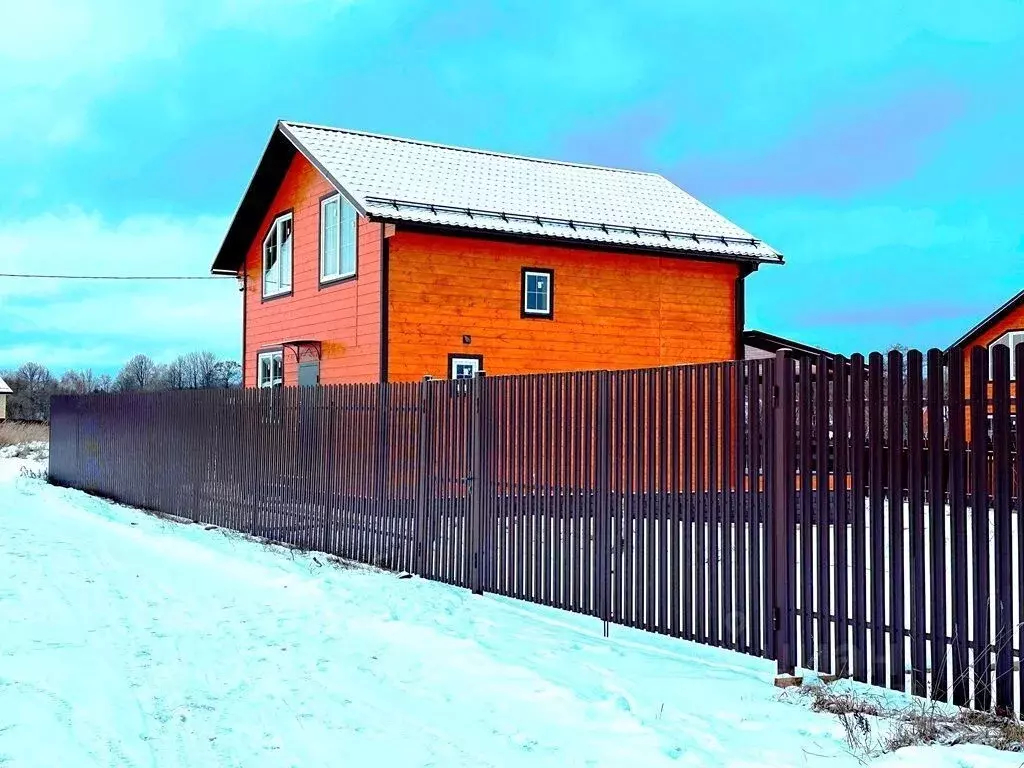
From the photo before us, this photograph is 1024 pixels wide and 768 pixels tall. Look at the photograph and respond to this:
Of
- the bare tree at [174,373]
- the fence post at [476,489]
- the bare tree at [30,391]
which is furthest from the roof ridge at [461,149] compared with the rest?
the bare tree at [174,373]

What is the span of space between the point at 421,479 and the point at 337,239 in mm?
10616

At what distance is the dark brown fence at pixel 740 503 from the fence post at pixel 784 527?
0.04 feet

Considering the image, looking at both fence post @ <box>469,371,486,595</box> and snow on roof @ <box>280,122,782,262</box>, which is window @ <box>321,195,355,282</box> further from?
fence post @ <box>469,371,486,595</box>

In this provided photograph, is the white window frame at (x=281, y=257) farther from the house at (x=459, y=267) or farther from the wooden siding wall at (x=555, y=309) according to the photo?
the wooden siding wall at (x=555, y=309)

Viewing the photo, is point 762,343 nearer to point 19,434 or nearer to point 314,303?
point 314,303

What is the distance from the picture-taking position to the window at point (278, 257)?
73.0 ft

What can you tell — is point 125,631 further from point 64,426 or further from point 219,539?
point 64,426

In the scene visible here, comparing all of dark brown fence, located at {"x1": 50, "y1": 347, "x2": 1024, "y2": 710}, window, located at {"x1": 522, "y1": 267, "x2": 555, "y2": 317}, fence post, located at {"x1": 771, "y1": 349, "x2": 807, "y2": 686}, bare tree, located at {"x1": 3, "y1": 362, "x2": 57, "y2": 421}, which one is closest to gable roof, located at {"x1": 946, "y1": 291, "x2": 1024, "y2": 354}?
window, located at {"x1": 522, "y1": 267, "x2": 555, "y2": 317}

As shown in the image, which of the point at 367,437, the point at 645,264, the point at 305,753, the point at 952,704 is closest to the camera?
the point at 305,753

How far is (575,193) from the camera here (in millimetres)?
22875

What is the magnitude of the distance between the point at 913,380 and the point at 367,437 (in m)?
7.11

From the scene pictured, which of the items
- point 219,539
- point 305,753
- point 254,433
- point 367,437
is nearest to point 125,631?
point 305,753

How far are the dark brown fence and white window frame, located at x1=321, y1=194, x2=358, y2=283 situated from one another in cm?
775

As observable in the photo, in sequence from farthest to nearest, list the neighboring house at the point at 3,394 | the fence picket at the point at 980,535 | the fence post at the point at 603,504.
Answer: the neighboring house at the point at 3,394, the fence post at the point at 603,504, the fence picket at the point at 980,535
